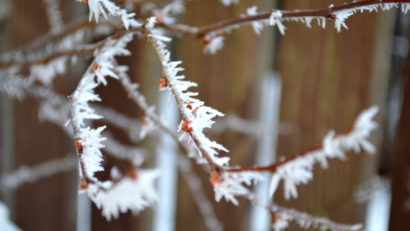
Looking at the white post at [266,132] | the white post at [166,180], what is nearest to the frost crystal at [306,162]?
the white post at [266,132]

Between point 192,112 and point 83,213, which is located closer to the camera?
point 192,112

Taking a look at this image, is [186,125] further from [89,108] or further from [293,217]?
[293,217]

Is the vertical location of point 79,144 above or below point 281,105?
below

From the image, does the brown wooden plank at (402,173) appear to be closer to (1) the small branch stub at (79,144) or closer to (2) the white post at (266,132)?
(2) the white post at (266,132)

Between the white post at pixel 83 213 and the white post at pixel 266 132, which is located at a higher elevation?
the white post at pixel 266 132

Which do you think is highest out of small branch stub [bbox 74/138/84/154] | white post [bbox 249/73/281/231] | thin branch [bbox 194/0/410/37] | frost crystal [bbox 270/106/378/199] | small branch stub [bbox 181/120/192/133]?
→ white post [bbox 249/73/281/231]

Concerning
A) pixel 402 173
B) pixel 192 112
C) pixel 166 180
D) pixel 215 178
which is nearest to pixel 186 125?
pixel 192 112

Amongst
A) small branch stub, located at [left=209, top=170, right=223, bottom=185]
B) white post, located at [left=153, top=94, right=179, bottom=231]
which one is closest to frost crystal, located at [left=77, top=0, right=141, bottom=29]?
small branch stub, located at [left=209, top=170, right=223, bottom=185]

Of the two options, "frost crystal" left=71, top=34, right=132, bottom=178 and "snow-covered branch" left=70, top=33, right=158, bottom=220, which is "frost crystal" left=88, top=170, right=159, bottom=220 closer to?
"snow-covered branch" left=70, top=33, right=158, bottom=220
